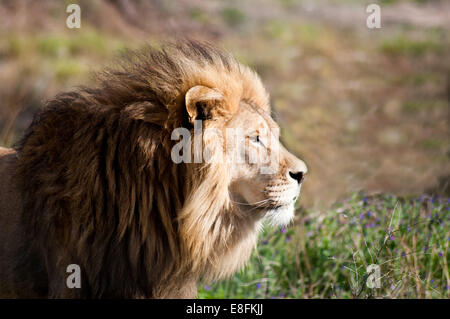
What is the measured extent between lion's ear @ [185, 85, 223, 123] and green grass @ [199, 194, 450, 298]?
1673 mm

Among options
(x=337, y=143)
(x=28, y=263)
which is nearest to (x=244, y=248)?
(x=28, y=263)

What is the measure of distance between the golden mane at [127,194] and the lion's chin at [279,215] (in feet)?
0.55

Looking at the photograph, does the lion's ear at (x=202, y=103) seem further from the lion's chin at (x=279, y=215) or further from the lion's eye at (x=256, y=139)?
the lion's chin at (x=279, y=215)

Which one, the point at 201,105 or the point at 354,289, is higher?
the point at 201,105

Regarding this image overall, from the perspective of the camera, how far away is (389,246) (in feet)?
16.3

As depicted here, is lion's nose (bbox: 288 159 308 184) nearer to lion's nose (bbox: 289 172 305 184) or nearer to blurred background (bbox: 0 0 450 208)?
lion's nose (bbox: 289 172 305 184)

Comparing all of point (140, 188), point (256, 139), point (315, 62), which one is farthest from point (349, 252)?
point (315, 62)

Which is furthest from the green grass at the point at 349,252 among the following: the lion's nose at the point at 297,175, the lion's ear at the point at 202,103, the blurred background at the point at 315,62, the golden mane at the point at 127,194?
the blurred background at the point at 315,62

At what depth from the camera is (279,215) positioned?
365 cm

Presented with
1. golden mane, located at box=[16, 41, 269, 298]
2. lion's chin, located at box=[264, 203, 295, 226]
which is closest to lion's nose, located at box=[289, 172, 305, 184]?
lion's chin, located at box=[264, 203, 295, 226]

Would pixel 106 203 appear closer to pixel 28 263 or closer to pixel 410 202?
pixel 28 263

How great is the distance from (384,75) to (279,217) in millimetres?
12993

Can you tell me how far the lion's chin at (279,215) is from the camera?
3615mm

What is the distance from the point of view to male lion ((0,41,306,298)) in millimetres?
3424
